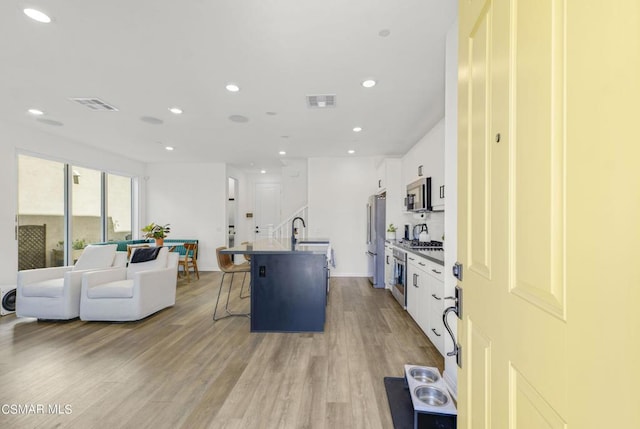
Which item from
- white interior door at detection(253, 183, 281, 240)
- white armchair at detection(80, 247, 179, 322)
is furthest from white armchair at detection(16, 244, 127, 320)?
white interior door at detection(253, 183, 281, 240)

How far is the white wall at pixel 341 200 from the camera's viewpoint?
250 inches

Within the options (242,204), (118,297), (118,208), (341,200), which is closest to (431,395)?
(118,297)

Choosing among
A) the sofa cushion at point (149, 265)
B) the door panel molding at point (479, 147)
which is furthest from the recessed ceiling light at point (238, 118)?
the door panel molding at point (479, 147)

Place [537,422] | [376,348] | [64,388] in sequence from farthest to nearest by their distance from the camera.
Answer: [376,348] → [64,388] → [537,422]

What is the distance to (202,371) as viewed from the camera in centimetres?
242

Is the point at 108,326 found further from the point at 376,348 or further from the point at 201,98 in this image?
the point at 376,348

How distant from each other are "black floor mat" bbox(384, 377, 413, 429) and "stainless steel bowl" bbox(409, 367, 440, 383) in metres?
0.15

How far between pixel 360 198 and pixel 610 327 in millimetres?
5996

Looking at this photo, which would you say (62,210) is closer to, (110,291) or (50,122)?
(50,122)

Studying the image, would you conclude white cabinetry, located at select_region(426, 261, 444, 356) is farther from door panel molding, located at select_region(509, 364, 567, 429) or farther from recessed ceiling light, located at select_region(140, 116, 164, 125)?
recessed ceiling light, located at select_region(140, 116, 164, 125)

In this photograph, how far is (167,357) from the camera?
267cm

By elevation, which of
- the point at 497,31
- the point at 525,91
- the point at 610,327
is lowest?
the point at 610,327

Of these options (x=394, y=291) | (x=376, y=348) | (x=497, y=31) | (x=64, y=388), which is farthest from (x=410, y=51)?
(x=64, y=388)

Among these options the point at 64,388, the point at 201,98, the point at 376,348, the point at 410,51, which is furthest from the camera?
the point at 201,98
